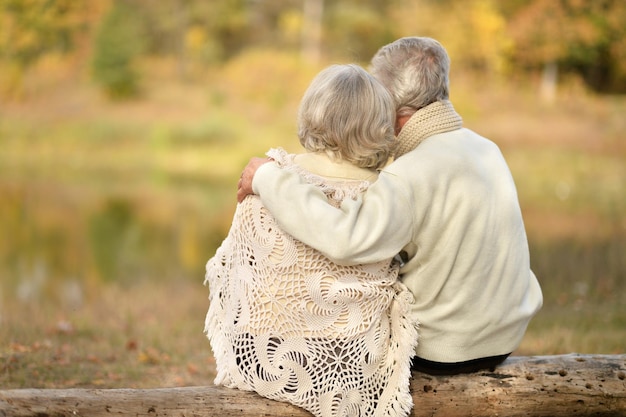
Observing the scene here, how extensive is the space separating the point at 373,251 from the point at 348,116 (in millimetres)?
421

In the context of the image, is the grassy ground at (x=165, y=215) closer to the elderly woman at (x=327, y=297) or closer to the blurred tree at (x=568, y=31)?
the blurred tree at (x=568, y=31)

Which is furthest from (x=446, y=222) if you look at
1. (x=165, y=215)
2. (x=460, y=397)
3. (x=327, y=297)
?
(x=165, y=215)

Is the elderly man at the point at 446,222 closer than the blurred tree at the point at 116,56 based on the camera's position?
Yes

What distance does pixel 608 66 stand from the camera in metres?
26.9

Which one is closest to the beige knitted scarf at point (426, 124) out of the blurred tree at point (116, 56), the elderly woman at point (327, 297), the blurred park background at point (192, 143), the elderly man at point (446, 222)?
the elderly man at point (446, 222)

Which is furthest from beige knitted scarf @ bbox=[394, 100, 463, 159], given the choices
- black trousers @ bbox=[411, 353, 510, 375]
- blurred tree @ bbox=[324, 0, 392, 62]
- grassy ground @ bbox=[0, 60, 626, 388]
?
blurred tree @ bbox=[324, 0, 392, 62]

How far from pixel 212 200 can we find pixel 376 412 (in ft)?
41.7

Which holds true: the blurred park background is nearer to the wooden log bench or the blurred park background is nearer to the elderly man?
the elderly man

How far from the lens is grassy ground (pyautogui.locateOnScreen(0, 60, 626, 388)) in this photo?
5.02 m

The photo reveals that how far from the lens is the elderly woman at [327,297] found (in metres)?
2.52

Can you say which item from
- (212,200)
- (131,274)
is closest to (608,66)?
(212,200)

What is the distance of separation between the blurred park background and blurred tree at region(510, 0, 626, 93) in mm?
77

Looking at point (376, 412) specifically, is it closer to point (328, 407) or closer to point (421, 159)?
point (328, 407)

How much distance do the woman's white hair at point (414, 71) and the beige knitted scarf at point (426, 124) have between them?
0.12 feet
